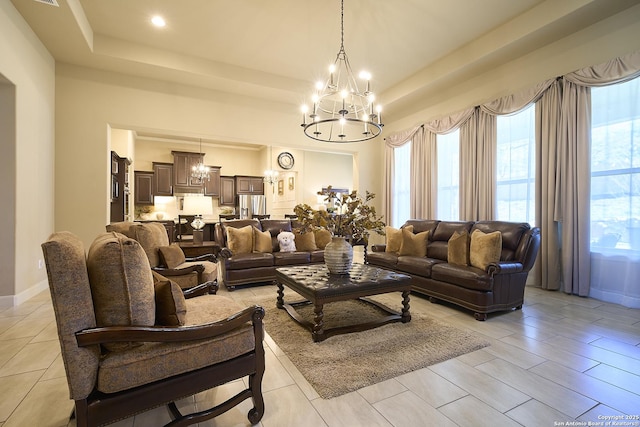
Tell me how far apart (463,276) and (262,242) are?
9.81 ft

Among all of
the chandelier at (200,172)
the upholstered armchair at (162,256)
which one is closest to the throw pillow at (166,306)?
the upholstered armchair at (162,256)

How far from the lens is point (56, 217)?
14.8 ft

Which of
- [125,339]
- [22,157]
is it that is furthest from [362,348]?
[22,157]

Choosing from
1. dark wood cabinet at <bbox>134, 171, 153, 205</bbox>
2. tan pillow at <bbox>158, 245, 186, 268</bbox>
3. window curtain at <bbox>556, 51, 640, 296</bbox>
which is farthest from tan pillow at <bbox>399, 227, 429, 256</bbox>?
dark wood cabinet at <bbox>134, 171, 153, 205</bbox>

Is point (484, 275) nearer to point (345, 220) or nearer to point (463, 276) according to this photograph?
point (463, 276)

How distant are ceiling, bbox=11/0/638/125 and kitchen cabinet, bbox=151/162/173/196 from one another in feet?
14.4

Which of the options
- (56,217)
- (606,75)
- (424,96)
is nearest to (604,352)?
(606,75)

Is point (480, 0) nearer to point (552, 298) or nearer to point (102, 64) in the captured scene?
point (552, 298)

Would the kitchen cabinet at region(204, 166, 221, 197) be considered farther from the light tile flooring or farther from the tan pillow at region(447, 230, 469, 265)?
the tan pillow at region(447, 230, 469, 265)

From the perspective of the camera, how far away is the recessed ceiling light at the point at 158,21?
3.89 m

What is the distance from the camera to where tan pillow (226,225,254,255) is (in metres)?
4.67

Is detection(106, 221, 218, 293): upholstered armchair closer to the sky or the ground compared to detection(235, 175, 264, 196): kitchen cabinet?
closer to the ground

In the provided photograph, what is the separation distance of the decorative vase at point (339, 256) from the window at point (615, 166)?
3.20 meters

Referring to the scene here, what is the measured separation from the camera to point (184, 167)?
29.6 feet
